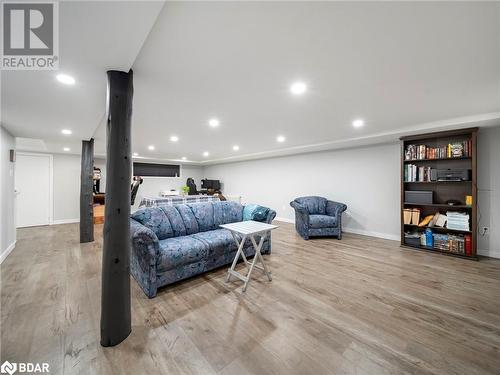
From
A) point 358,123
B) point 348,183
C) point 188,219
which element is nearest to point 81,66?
point 188,219

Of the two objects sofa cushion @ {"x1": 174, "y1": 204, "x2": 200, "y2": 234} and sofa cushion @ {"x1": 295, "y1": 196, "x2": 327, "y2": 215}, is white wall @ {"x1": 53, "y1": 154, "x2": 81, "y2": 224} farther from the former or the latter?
sofa cushion @ {"x1": 295, "y1": 196, "x2": 327, "y2": 215}

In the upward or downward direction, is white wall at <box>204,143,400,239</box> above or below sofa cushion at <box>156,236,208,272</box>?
above

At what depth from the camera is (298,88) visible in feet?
7.32

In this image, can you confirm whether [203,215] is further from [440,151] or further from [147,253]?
[440,151]

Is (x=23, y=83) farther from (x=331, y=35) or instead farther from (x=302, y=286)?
(x=302, y=286)

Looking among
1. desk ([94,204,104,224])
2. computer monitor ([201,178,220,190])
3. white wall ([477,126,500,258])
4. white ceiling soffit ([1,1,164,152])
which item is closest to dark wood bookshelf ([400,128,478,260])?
white wall ([477,126,500,258])

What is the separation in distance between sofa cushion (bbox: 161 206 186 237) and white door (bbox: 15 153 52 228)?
18.5ft

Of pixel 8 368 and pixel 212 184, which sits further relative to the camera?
pixel 212 184

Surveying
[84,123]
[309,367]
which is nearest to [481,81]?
[309,367]

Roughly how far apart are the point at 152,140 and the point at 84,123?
171 centimetres

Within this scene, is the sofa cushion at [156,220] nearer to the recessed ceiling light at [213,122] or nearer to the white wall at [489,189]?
the recessed ceiling light at [213,122]

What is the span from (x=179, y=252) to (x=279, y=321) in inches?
53.9

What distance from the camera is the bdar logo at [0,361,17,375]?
1.37 meters

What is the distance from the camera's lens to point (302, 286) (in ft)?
8.33
